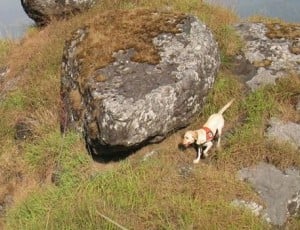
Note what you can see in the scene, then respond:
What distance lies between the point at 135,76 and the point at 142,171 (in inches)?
65.4

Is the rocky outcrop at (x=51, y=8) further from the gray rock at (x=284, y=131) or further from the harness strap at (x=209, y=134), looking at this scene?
the gray rock at (x=284, y=131)

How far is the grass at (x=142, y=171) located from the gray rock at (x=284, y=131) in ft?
0.48

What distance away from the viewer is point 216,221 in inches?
228

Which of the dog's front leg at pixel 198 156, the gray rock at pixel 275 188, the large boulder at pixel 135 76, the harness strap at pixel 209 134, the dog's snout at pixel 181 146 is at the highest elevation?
the large boulder at pixel 135 76

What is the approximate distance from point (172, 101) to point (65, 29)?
5457 mm

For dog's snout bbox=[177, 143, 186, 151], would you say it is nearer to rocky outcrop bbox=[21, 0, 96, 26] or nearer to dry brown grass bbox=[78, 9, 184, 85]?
dry brown grass bbox=[78, 9, 184, 85]

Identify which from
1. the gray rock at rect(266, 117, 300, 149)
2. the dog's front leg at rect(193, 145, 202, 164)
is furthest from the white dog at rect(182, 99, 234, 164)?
the gray rock at rect(266, 117, 300, 149)

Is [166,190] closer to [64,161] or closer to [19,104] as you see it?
[64,161]

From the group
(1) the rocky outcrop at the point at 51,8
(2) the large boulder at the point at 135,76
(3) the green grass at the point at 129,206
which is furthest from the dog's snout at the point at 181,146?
(1) the rocky outcrop at the point at 51,8

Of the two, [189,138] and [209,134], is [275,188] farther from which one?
[189,138]

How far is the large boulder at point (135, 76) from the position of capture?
696 cm

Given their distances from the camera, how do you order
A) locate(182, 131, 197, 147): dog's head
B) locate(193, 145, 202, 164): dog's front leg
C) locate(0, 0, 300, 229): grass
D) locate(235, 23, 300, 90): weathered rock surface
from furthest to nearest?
1. locate(235, 23, 300, 90): weathered rock surface
2. locate(193, 145, 202, 164): dog's front leg
3. locate(182, 131, 197, 147): dog's head
4. locate(0, 0, 300, 229): grass

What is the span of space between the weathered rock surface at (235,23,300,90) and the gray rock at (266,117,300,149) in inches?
41.0

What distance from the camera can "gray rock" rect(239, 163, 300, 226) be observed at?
631 centimetres
